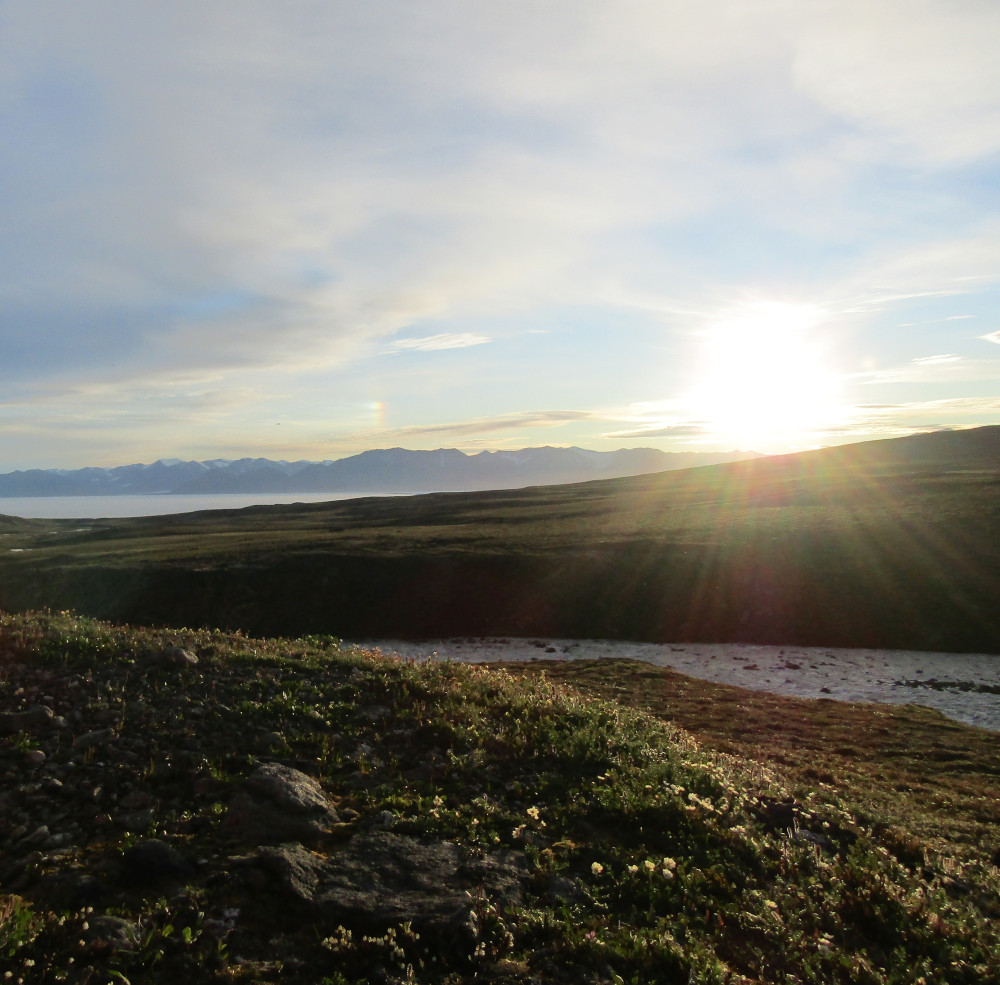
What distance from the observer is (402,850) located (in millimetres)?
8164

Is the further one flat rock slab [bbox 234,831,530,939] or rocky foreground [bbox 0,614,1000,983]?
flat rock slab [bbox 234,831,530,939]

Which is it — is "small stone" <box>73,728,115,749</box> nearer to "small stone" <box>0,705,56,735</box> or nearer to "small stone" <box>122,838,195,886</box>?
"small stone" <box>0,705,56,735</box>

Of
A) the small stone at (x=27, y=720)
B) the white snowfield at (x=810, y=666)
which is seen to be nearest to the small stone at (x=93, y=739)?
the small stone at (x=27, y=720)

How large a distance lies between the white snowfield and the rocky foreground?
14156 millimetres

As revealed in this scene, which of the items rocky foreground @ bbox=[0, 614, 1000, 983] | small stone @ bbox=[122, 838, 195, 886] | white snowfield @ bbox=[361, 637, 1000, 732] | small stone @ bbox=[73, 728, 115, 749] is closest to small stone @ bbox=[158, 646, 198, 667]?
rocky foreground @ bbox=[0, 614, 1000, 983]

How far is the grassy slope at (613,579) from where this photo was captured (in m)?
42.1

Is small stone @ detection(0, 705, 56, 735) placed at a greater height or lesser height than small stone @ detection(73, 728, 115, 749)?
greater

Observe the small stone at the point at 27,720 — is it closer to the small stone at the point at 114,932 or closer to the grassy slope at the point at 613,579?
the small stone at the point at 114,932

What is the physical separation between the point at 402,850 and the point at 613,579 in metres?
42.1

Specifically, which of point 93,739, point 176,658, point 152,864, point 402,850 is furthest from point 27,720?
point 402,850

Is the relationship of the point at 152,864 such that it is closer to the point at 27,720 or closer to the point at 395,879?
the point at 395,879

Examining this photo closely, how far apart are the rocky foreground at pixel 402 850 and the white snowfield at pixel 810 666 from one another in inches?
557

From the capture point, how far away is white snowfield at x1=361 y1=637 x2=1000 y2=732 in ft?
95.5

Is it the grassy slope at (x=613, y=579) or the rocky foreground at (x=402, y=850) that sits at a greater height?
the rocky foreground at (x=402, y=850)
